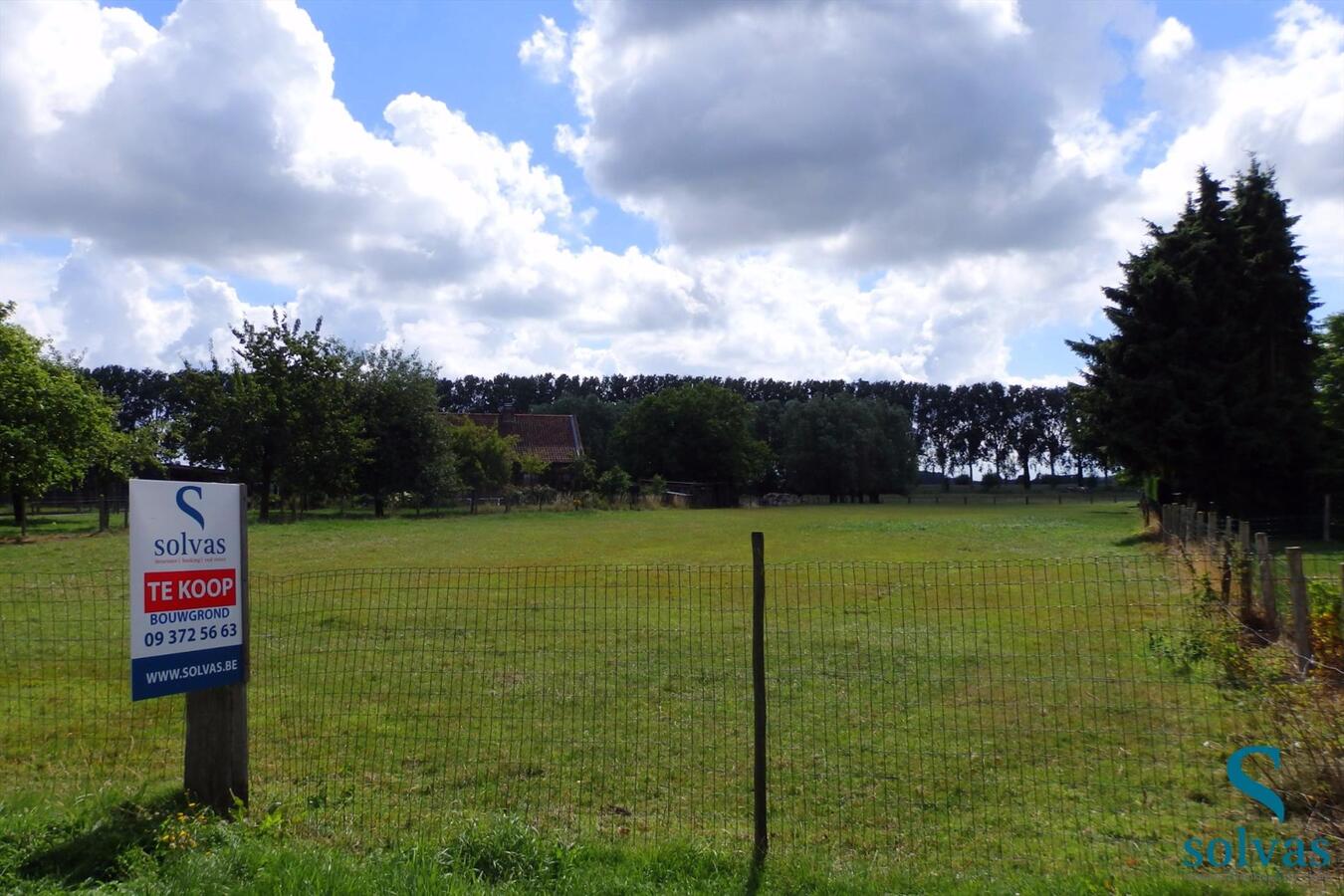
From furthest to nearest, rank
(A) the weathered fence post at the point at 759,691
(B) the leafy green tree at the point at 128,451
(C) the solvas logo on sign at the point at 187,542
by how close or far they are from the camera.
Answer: (B) the leafy green tree at the point at 128,451 → (C) the solvas logo on sign at the point at 187,542 → (A) the weathered fence post at the point at 759,691

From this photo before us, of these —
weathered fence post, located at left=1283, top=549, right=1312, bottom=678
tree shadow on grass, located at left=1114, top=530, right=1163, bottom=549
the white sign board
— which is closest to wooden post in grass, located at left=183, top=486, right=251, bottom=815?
the white sign board

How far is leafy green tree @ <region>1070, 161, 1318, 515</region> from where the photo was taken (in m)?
35.4

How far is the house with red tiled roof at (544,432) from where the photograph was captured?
297ft

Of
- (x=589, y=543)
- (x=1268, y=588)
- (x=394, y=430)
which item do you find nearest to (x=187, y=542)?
(x=1268, y=588)

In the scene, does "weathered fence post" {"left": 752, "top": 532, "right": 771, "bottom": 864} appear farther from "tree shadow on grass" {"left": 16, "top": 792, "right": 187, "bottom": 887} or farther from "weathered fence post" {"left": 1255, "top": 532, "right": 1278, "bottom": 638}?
"weathered fence post" {"left": 1255, "top": 532, "right": 1278, "bottom": 638}

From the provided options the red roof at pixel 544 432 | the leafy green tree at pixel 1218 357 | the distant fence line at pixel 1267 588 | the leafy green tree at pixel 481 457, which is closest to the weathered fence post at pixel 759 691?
the distant fence line at pixel 1267 588

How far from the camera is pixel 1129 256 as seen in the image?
127 feet

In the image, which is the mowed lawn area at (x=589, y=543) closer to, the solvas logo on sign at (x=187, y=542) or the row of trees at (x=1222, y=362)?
the row of trees at (x=1222, y=362)

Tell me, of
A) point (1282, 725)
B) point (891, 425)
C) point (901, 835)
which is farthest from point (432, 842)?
point (891, 425)

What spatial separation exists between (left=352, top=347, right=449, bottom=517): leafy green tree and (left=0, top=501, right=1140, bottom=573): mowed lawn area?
6094 millimetres

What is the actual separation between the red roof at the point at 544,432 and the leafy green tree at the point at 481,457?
2009 cm

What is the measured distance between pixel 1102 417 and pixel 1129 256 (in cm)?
625

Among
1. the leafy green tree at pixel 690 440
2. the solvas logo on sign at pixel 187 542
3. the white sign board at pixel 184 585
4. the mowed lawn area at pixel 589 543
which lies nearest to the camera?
the white sign board at pixel 184 585

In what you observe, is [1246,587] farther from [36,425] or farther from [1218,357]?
[36,425]
